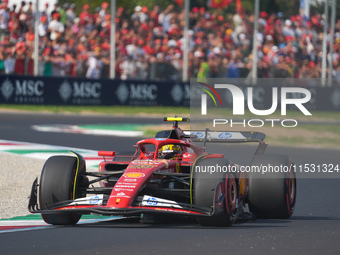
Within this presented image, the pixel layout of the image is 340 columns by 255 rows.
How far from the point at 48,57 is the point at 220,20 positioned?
248 inches

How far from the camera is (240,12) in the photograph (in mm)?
27422

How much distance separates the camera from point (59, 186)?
285 inches

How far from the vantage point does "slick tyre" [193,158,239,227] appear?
6934 millimetres

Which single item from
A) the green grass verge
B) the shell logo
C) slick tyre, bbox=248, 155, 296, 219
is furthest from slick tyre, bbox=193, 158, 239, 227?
the green grass verge

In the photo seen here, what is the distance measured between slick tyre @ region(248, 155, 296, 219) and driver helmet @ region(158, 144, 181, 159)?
2.64 ft

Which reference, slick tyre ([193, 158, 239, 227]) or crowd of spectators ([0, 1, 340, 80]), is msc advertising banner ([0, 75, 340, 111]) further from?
slick tyre ([193, 158, 239, 227])

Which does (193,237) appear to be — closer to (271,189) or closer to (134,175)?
(134,175)

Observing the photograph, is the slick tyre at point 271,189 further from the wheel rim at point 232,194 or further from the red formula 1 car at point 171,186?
the wheel rim at point 232,194

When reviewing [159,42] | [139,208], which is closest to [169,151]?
[139,208]

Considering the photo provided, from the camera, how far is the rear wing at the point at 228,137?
8430mm

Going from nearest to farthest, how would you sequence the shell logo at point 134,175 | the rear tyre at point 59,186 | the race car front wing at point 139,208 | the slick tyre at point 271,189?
the race car front wing at point 139,208 < the shell logo at point 134,175 < the rear tyre at point 59,186 < the slick tyre at point 271,189

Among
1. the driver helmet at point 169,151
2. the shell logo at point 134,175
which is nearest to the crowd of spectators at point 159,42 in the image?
the driver helmet at point 169,151

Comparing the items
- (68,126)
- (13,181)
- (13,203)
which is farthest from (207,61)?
(13,203)

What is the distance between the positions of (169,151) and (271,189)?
112 centimetres
